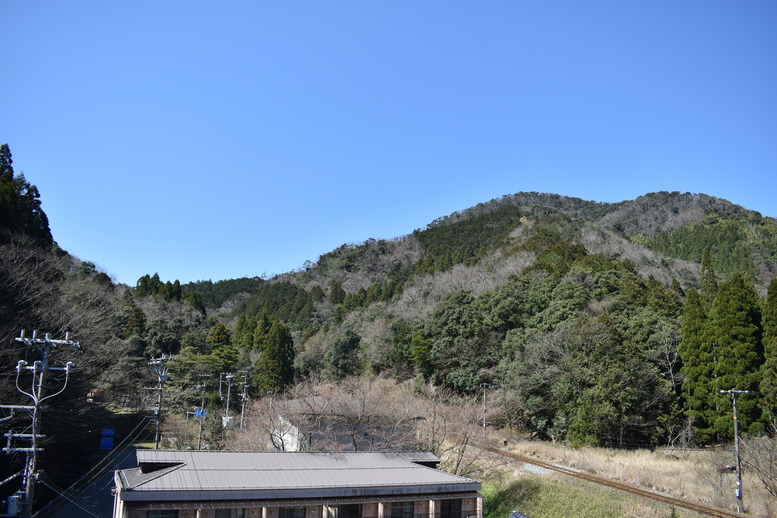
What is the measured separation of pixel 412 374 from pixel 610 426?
17.8m

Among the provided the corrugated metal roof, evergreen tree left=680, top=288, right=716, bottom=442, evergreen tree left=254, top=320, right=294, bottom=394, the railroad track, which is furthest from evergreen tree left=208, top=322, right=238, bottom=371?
evergreen tree left=680, top=288, right=716, bottom=442

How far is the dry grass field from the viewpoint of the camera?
16.6 meters

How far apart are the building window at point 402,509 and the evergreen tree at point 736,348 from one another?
17.9 meters

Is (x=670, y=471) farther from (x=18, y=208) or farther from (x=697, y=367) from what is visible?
(x=18, y=208)

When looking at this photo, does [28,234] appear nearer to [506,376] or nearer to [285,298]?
[506,376]

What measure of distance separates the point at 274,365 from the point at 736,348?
2995 centimetres

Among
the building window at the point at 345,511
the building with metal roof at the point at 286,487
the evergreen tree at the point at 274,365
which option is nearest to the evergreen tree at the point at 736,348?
the building with metal roof at the point at 286,487

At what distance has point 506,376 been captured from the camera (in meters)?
31.2

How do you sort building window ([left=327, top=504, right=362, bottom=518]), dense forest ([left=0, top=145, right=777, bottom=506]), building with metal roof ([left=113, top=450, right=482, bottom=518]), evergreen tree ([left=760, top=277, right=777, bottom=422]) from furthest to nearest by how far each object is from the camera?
dense forest ([left=0, top=145, right=777, bottom=506]) < evergreen tree ([left=760, top=277, right=777, bottom=422]) < building window ([left=327, top=504, right=362, bottom=518]) < building with metal roof ([left=113, top=450, right=482, bottom=518])

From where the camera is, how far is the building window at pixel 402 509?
14.5m

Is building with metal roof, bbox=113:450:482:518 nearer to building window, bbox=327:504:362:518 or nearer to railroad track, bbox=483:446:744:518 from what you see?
building window, bbox=327:504:362:518

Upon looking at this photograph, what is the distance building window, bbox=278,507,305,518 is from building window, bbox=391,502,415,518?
2.39 m

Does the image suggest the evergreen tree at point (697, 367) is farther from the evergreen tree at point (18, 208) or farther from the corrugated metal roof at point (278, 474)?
the evergreen tree at point (18, 208)

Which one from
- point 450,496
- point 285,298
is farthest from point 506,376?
point 285,298
